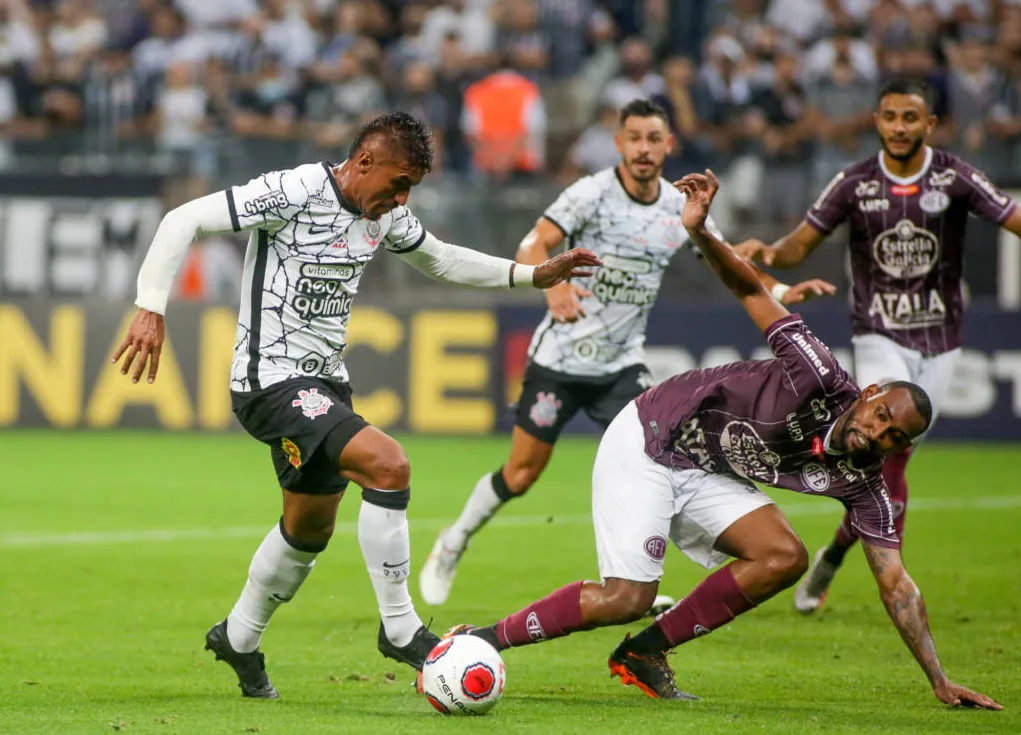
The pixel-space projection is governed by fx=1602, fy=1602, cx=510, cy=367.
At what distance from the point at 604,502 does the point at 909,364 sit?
297 centimetres

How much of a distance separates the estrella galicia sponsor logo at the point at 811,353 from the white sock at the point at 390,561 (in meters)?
1.60

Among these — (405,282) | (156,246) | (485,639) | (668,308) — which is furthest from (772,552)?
(405,282)

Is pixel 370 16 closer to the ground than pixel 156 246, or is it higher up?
higher up

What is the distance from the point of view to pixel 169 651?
23.3 feet

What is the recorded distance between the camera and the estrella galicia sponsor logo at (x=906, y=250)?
27.4ft

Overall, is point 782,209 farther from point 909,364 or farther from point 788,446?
point 788,446

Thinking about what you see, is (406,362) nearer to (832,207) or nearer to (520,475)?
(520,475)

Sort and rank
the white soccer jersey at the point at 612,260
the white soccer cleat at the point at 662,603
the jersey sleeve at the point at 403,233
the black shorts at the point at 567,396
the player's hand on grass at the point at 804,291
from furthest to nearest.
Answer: the black shorts at the point at 567,396
the white soccer jersey at the point at 612,260
the white soccer cleat at the point at 662,603
the player's hand on grass at the point at 804,291
the jersey sleeve at the point at 403,233

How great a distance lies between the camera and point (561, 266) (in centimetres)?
650

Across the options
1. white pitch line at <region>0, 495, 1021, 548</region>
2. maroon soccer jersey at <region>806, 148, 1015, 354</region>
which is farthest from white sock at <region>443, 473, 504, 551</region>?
maroon soccer jersey at <region>806, 148, 1015, 354</region>

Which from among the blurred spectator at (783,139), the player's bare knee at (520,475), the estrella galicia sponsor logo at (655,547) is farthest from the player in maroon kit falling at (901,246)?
the blurred spectator at (783,139)

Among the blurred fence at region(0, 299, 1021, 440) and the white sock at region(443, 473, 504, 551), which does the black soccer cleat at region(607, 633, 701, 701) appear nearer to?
the white sock at region(443, 473, 504, 551)

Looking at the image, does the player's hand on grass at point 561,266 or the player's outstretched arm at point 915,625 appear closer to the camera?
the player's outstretched arm at point 915,625

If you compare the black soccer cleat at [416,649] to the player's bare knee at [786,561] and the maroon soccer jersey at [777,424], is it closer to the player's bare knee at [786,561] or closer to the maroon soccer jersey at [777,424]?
the maroon soccer jersey at [777,424]
